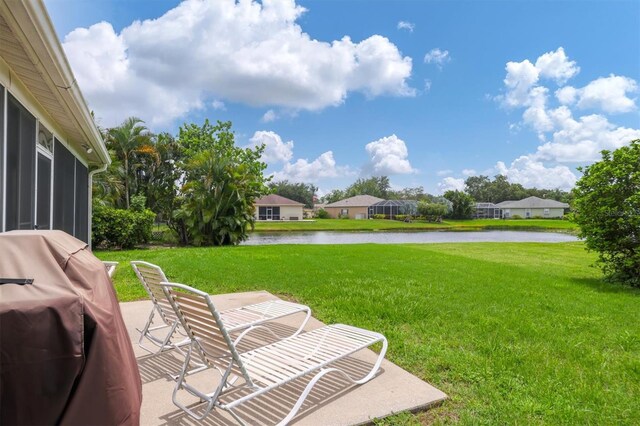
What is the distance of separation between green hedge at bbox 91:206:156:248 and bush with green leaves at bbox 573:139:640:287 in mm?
14243

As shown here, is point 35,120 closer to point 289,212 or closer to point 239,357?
point 239,357

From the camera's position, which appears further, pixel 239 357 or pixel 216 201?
pixel 216 201

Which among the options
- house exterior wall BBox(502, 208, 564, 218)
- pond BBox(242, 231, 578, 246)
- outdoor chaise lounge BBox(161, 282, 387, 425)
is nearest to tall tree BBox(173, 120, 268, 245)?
pond BBox(242, 231, 578, 246)

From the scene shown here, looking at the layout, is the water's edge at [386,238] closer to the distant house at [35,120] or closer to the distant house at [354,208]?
the distant house at [35,120]

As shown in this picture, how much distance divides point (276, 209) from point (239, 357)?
2045 inches

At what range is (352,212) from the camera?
63969 mm

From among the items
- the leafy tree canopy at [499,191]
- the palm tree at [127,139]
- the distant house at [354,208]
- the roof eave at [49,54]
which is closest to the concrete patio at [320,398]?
the roof eave at [49,54]

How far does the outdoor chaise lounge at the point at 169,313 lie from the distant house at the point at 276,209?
49.0 m

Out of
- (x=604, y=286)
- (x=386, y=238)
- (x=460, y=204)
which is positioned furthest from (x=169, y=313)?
(x=460, y=204)

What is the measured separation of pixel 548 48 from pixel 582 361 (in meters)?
13.1

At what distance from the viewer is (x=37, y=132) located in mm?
4941

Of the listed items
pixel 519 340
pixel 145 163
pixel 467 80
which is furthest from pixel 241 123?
pixel 519 340

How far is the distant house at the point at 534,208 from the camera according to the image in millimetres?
66750

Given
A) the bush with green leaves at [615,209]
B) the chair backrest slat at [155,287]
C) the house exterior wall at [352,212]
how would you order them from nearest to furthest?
the chair backrest slat at [155,287]
the bush with green leaves at [615,209]
the house exterior wall at [352,212]
